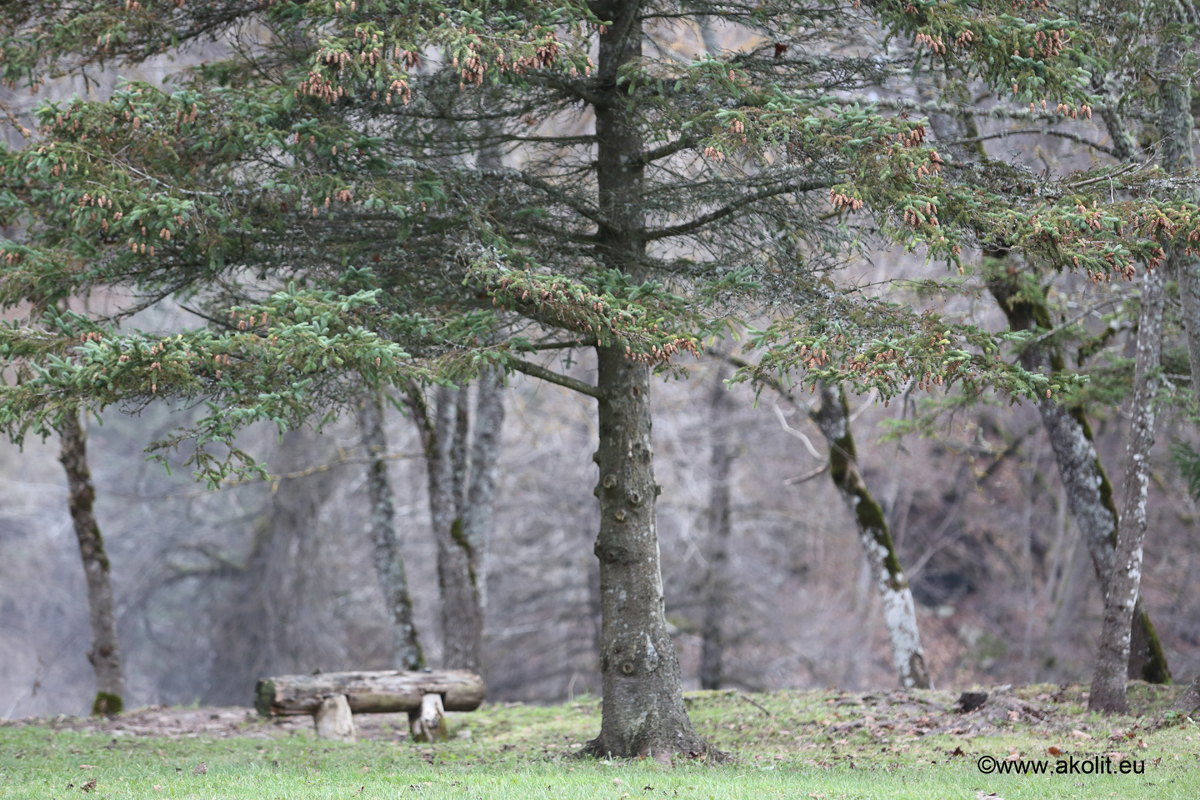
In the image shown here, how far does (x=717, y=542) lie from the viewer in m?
17.7

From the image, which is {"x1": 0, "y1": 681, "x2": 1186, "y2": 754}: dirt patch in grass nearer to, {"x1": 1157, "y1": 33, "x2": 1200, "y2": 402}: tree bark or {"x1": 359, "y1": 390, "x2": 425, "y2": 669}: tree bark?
{"x1": 359, "y1": 390, "x2": 425, "y2": 669}: tree bark

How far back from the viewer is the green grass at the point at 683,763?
582 centimetres

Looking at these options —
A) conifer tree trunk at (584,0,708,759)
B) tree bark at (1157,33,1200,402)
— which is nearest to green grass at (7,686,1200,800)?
conifer tree trunk at (584,0,708,759)

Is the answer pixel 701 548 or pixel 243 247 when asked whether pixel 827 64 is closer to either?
pixel 243 247

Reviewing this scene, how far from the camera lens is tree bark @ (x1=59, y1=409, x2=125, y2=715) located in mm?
10852

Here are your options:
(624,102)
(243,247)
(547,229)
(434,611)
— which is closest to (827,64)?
(624,102)

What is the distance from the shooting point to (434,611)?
21719 millimetres

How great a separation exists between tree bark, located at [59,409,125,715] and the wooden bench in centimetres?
274

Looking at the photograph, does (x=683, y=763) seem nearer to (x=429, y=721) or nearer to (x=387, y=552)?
(x=429, y=721)

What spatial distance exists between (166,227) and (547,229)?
280 cm

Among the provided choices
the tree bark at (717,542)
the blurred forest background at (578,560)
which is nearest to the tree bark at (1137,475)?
the blurred forest background at (578,560)

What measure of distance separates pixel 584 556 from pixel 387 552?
24.1ft

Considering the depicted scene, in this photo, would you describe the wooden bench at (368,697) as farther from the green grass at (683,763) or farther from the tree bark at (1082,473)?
the tree bark at (1082,473)

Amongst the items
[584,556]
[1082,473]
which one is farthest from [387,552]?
[1082,473]
